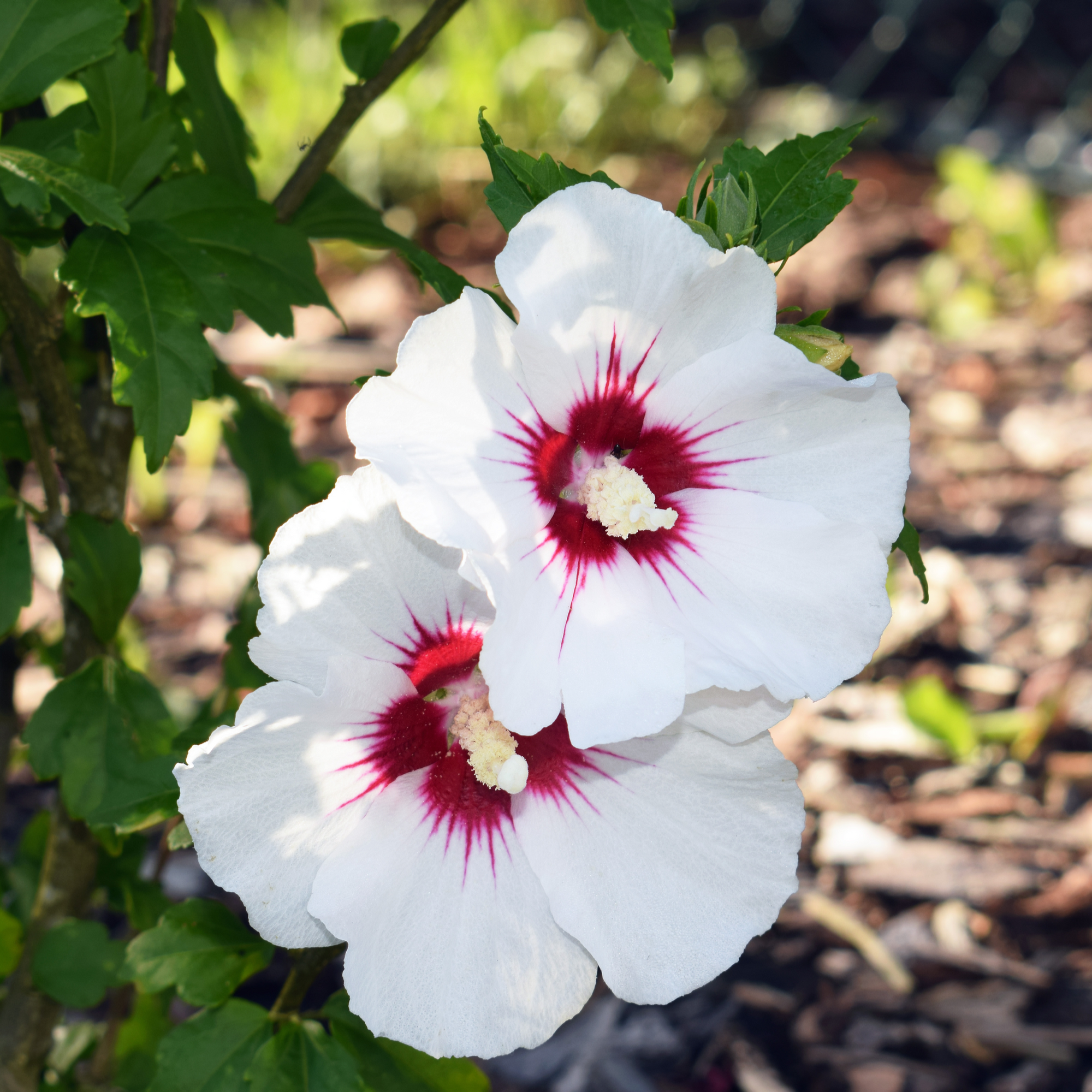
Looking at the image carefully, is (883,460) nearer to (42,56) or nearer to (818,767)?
(42,56)

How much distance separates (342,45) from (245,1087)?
4.63 feet

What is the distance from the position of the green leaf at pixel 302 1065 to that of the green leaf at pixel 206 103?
1.06 meters

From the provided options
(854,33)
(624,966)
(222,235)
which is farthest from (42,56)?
(854,33)

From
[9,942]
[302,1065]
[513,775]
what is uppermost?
[513,775]

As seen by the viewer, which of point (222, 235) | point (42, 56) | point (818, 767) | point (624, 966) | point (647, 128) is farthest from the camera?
point (647, 128)

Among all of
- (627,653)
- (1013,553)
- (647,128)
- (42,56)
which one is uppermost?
(42,56)

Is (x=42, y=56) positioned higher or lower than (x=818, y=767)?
higher

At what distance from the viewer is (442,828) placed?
1140mm

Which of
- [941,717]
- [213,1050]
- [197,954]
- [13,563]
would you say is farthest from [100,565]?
[941,717]

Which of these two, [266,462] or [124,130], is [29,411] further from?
[266,462]

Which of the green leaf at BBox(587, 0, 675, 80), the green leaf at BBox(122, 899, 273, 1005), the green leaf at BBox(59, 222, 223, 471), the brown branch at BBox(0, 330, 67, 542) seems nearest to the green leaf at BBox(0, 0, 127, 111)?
the green leaf at BBox(59, 222, 223, 471)

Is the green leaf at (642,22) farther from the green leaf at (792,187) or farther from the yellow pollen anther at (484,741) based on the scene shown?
the yellow pollen anther at (484,741)

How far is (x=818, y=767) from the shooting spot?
3.02m

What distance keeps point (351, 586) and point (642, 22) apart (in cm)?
81
